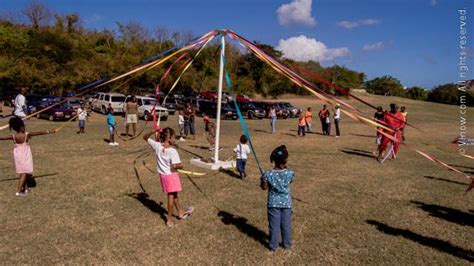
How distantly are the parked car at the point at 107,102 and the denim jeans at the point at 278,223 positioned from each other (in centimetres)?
2618

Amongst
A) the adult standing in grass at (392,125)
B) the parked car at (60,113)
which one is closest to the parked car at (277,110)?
the parked car at (60,113)

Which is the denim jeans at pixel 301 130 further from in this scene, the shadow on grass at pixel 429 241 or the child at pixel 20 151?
the child at pixel 20 151

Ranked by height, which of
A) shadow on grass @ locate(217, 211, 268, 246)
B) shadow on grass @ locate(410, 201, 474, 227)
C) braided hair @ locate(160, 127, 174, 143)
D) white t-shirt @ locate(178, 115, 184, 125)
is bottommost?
shadow on grass @ locate(217, 211, 268, 246)

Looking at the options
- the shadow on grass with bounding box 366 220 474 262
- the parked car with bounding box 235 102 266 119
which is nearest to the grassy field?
the shadow on grass with bounding box 366 220 474 262

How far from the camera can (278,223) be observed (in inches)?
217

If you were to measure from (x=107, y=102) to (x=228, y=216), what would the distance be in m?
25.9

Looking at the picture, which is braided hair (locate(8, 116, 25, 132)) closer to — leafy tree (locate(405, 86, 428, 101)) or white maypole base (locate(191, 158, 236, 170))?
white maypole base (locate(191, 158, 236, 170))

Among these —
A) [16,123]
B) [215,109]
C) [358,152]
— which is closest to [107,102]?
[215,109]

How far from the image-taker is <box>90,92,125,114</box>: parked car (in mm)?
30078

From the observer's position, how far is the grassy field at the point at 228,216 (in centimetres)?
561

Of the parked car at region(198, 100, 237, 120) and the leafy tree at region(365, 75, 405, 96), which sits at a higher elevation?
the leafy tree at region(365, 75, 405, 96)

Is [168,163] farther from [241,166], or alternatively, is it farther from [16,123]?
[16,123]

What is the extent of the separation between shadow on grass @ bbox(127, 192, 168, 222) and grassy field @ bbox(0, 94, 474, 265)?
2 cm

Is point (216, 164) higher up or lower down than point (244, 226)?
higher up
